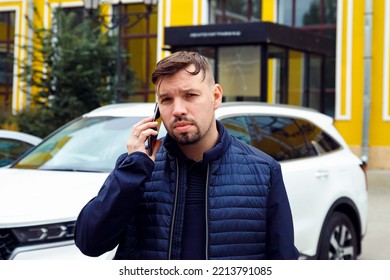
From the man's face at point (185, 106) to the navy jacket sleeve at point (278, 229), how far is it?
0.33 meters

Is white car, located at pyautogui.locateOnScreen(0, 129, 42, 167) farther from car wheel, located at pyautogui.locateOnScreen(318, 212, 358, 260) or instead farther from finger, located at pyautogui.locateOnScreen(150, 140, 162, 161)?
finger, located at pyautogui.locateOnScreen(150, 140, 162, 161)

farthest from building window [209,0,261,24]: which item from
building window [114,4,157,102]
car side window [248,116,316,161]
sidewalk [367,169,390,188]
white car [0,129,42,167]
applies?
car side window [248,116,316,161]

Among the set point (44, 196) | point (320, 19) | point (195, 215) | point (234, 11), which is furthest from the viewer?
point (234, 11)

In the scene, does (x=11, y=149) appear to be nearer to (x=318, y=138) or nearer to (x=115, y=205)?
(x=318, y=138)

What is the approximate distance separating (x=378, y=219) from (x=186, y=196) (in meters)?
8.84

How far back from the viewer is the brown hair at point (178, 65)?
2.32 m

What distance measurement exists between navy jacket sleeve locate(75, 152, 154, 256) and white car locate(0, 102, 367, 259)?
2037 mm

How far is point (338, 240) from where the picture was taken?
652 centimetres

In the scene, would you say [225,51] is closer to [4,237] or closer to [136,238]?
[4,237]

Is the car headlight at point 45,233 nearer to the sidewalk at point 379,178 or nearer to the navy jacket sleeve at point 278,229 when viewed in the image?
the navy jacket sleeve at point 278,229

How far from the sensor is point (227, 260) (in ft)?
7.53

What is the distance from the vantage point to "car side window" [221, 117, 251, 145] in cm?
575

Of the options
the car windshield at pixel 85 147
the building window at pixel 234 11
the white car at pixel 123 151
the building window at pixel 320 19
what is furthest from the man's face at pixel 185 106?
the building window at pixel 234 11

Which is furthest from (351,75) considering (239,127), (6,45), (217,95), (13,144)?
(217,95)
